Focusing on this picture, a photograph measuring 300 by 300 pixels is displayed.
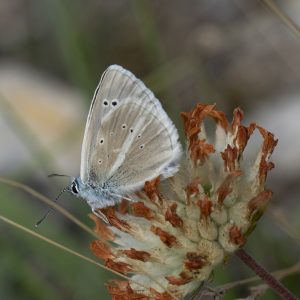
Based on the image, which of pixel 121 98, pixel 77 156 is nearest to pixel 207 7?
pixel 77 156

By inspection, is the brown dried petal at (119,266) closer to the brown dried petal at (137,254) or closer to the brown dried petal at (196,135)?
the brown dried petal at (137,254)

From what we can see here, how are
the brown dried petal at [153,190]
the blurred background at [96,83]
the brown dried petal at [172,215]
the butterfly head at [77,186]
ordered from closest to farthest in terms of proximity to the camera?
the brown dried petal at [172,215]
the brown dried petal at [153,190]
the butterfly head at [77,186]
the blurred background at [96,83]

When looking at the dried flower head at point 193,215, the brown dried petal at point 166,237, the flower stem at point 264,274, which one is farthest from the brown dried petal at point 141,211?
the flower stem at point 264,274

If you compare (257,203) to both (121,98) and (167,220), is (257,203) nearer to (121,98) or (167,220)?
(167,220)

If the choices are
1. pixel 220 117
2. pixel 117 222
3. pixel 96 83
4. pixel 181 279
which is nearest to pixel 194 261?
pixel 181 279

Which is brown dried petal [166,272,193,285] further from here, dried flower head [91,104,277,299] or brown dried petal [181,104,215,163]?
brown dried petal [181,104,215,163]

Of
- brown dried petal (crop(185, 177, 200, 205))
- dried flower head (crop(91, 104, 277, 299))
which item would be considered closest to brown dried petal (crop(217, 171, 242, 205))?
dried flower head (crop(91, 104, 277, 299))
